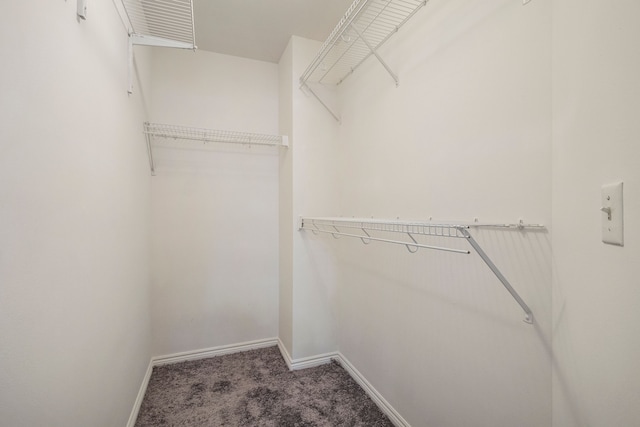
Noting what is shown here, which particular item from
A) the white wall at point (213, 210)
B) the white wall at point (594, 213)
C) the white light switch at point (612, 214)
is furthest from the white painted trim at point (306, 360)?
the white light switch at point (612, 214)

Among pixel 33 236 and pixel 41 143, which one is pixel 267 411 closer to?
pixel 33 236

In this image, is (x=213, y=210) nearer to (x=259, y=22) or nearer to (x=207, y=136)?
(x=207, y=136)

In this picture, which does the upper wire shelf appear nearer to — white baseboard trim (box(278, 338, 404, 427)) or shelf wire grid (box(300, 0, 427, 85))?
shelf wire grid (box(300, 0, 427, 85))

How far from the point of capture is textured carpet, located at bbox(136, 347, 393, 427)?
1.72 meters

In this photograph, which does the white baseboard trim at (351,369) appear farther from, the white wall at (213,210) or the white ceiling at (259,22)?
the white ceiling at (259,22)

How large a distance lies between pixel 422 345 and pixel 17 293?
1615 millimetres

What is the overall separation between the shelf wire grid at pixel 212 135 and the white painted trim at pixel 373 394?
195 cm

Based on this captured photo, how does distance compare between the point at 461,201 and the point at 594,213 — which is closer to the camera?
the point at 594,213

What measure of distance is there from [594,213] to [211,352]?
2.76m

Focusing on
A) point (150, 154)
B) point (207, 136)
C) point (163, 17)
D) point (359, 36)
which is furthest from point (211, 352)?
point (359, 36)

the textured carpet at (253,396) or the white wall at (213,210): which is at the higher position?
the white wall at (213,210)

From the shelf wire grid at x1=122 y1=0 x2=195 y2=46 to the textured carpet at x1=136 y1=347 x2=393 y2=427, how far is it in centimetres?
230

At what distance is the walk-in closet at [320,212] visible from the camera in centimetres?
69

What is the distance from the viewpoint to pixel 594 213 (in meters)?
0.72
